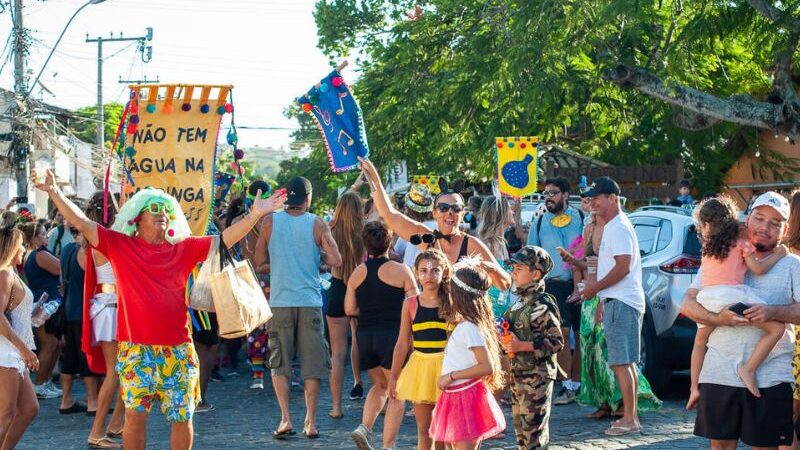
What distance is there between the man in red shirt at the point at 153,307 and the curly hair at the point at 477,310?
3.68 feet

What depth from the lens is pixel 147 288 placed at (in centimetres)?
666

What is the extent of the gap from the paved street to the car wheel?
0.20m

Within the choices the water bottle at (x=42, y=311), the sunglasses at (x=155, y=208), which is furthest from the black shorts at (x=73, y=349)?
the sunglasses at (x=155, y=208)

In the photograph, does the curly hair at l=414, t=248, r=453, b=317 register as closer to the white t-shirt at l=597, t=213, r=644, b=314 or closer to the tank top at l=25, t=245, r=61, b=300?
the white t-shirt at l=597, t=213, r=644, b=314

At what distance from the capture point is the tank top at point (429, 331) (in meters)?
6.89

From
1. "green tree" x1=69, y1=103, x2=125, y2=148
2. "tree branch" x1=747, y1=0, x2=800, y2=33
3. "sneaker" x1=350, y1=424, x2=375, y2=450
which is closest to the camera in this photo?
"sneaker" x1=350, y1=424, x2=375, y2=450

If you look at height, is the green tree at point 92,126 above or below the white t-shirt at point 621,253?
above

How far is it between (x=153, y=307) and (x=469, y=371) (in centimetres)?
182

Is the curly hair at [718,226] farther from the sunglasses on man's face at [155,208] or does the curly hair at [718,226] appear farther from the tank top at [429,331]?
the sunglasses on man's face at [155,208]

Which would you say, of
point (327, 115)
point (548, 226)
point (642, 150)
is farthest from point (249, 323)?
point (642, 150)

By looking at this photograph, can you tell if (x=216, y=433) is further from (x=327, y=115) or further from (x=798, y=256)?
(x=798, y=256)

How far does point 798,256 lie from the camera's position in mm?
6160

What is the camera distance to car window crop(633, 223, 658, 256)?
10883 millimetres

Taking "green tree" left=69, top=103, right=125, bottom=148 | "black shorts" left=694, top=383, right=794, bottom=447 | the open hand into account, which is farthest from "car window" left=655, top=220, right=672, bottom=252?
"green tree" left=69, top=103, right=125, bottom=148
